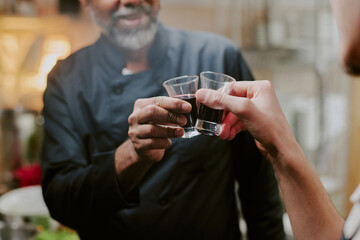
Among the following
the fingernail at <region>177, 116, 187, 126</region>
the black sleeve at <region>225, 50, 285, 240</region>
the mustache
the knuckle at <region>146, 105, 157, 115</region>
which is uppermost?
the mustache

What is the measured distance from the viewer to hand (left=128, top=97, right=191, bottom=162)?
615 millimetres

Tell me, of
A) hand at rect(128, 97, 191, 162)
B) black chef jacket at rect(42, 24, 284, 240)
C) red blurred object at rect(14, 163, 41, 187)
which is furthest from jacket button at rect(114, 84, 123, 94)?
red blurred object at rect(14, 163, 41, 187)

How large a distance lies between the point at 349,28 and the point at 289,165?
0.75ft

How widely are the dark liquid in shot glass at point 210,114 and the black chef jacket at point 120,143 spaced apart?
0.16 metres

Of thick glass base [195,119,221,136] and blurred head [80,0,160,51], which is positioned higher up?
blurred head [80,0,160,51]

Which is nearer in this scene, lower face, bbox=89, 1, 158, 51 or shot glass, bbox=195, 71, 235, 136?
shot glass, bbox=195, 71, 235, 136

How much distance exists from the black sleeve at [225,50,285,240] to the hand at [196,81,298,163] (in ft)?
0.69

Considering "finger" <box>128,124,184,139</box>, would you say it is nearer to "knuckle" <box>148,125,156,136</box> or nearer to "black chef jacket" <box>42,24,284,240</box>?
"knuckle" <box>148,125,156,136</box>

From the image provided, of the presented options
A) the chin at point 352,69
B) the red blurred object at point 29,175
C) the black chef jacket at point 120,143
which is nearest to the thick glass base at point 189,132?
the black chef jacket at point 120,143

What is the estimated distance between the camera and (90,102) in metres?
0.78

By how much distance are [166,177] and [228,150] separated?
6.0 inches

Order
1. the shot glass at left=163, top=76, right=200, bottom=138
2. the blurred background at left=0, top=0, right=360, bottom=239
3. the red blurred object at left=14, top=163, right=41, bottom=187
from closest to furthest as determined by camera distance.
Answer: the shot glass at left=163, top=76, right=200, bottom=138 → the blurred background at left=0, top=0, right=360, bottom=239 → the red blurred object at left=14, top=163, right=41, bottom=187

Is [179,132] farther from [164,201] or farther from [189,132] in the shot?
[164,201]

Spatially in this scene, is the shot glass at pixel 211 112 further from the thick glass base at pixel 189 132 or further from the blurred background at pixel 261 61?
the blurred background at pixel 261 61
